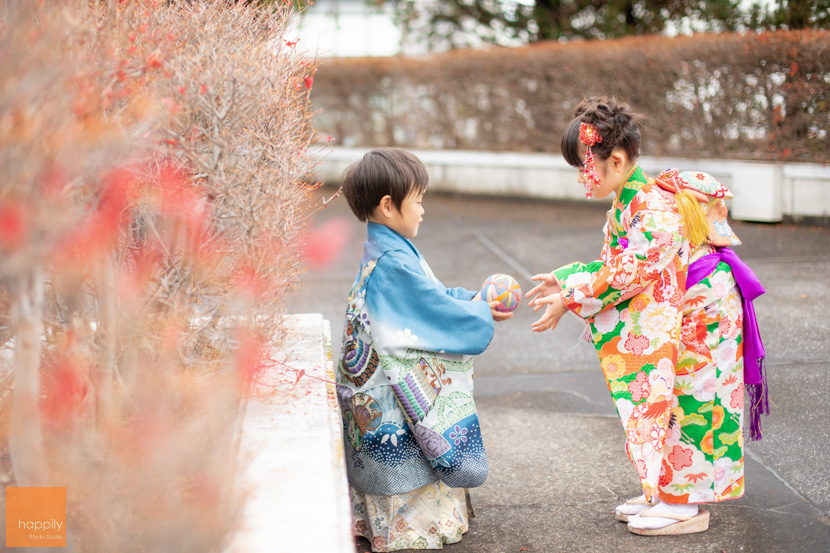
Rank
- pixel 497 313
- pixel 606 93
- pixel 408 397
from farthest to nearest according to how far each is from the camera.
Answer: pixel 606 93 < pixel 497 313 < pixel 408 397

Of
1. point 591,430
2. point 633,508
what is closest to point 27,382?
point 633,508

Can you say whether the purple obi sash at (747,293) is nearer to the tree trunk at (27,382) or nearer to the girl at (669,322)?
the girl at (669,322)

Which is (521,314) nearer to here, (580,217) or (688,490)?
(688,490)

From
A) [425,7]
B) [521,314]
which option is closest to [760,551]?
[521,314]

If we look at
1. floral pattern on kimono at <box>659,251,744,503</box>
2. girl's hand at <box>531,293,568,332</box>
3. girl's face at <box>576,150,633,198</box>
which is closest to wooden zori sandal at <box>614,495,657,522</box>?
floral pattern on kimono at <box>659,251,744,503</box>

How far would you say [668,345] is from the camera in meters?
2.91

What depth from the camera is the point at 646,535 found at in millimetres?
Answer: 2996

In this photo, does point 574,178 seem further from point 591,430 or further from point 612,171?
point 612,171

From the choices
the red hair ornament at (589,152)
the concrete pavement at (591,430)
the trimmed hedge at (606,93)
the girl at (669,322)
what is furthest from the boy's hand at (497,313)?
the trimmed hedge at (606,93)

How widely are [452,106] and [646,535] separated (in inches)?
382

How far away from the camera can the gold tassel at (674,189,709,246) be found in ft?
9.64

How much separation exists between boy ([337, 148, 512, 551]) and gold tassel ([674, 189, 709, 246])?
0.77 m

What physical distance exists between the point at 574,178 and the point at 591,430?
6.94 metres

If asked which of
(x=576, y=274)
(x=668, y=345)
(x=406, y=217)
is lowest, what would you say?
(x=668, y=345)
